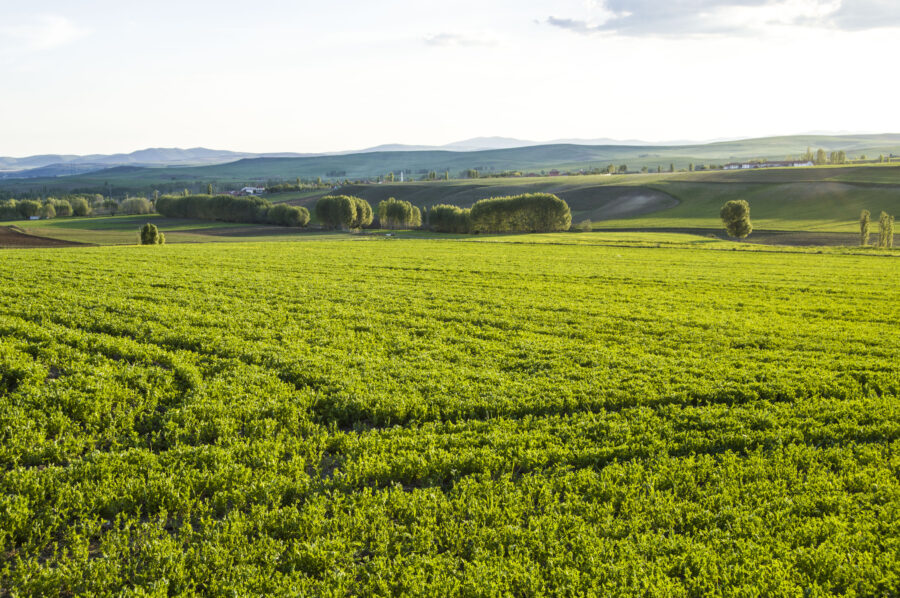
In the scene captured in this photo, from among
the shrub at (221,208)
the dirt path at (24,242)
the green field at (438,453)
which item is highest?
the shrub at (221,208)

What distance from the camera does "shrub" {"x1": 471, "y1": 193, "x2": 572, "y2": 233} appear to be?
125 metres

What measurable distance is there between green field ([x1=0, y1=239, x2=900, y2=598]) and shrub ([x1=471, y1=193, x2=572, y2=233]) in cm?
10472

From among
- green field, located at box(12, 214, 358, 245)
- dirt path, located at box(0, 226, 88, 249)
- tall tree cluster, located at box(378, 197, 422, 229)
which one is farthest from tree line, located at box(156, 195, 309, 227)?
dirt path, located at box(0, 226, 88, 249)

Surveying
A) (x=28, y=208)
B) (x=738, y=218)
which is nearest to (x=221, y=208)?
(x=28, y=208)

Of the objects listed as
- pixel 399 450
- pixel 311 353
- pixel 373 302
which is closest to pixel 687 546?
pixel 399 450

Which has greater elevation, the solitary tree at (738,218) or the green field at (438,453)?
the solitary tree at (738,218)

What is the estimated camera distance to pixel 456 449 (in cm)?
1087

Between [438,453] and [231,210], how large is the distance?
169008mm

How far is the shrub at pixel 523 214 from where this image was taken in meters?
125

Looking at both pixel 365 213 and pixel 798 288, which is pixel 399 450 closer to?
pixel 798 288

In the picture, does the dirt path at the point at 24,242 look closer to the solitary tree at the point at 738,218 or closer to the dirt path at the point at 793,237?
the solitary tree at the point at 738,218

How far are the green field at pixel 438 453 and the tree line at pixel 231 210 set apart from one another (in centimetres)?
13208

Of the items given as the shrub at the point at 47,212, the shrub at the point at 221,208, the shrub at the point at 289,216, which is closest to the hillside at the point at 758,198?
the shrub at the point at 289,216

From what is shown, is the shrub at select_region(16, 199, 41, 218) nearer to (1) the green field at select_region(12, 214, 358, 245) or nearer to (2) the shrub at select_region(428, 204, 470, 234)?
(1) the green field at select_region(12, 214, 358, 245)
